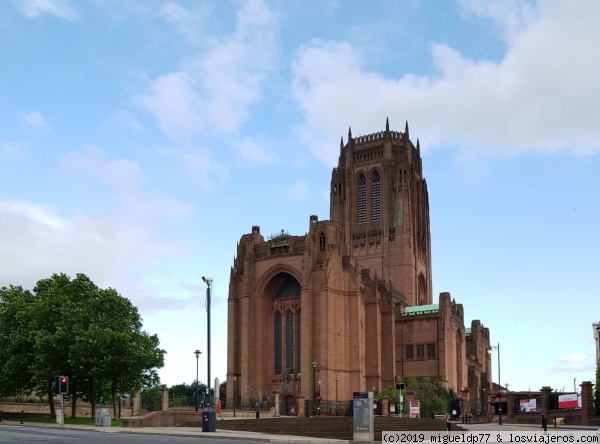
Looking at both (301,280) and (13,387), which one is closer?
(13,387)

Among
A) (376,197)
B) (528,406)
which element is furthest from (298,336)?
(376,197)

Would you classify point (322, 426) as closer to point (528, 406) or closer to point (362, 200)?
point (528, 406)

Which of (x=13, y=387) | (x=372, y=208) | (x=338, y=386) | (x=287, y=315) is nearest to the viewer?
(x=13, y=387)

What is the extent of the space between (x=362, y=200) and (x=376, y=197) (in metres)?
2.33

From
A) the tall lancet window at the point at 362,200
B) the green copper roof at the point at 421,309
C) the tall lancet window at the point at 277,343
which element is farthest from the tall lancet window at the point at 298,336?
the tall lancet window at the point at 362,200

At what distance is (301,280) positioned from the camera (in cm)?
8375

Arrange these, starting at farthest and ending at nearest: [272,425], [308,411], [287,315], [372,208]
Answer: [372,208]
[287,315]
[308,411]
[272,425]

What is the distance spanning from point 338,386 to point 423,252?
45435 millimetres

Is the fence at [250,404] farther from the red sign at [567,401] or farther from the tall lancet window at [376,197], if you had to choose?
the tall lancet window at [376,197]

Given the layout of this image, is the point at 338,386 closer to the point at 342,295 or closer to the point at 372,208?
the point at 342,295

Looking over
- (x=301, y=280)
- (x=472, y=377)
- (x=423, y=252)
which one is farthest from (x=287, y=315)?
(x=423, y=252)

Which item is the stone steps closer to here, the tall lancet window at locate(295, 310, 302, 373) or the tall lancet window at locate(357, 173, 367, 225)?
the tall lancet window at locate(295, 310, 302, 373)

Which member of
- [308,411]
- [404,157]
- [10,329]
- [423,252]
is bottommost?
[308,411]

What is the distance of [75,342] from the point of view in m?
53.3
